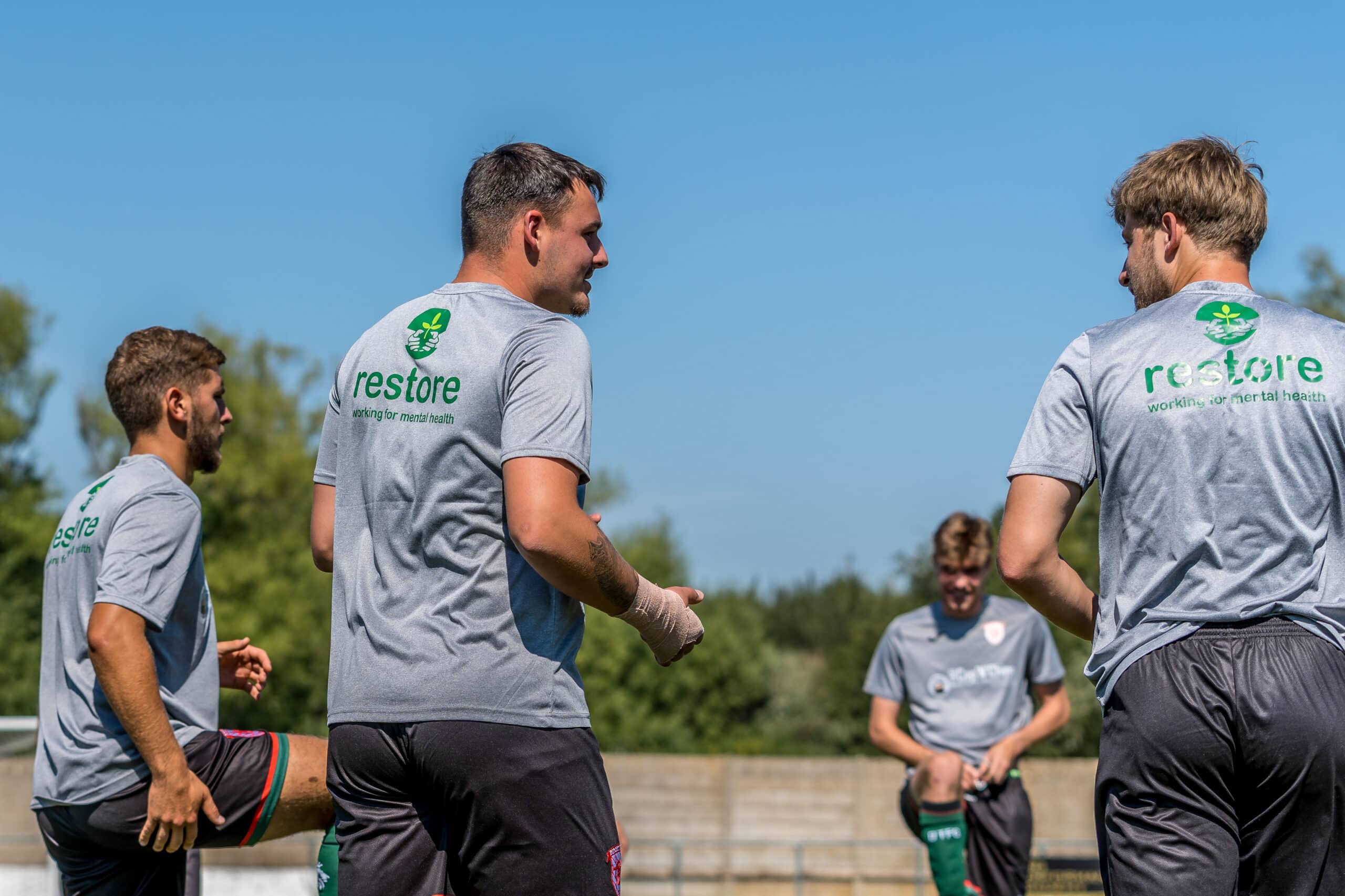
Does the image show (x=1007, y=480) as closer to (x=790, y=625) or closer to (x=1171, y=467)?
(x=1171, y=467)

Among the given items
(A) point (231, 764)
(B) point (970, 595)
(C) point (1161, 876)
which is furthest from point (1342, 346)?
(B) point (970, 595)

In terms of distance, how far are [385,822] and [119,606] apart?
1.33 meters

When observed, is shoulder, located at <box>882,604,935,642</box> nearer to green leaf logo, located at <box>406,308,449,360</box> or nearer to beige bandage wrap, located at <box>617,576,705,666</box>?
beige bandage wrap, located at <box>617,576,705,666</box>

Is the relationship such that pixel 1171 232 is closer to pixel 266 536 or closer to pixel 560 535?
pixel 560 535

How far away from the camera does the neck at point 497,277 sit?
123 inches

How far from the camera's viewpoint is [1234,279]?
9.95ft

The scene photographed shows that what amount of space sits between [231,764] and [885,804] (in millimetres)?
18433

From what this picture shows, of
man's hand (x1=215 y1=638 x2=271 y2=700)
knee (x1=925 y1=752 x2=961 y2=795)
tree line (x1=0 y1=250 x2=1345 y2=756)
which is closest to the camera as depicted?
man's hand (x1=215 y1=638 x2=271 y2=700)

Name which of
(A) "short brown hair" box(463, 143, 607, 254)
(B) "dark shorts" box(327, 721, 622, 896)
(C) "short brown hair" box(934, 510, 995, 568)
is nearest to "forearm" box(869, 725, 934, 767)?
(C) "short brown hair" box(934, 510, 995, 568)

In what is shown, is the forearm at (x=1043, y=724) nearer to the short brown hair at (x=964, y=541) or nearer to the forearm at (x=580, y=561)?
the short brown hair at (x=964, y=541)

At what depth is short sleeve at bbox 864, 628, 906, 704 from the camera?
725 centimetres

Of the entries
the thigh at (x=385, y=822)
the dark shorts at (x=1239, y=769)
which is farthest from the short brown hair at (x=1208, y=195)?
the thigh at (x=385, y=822)

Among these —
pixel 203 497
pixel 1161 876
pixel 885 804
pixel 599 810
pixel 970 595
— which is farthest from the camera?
pixel 203 497

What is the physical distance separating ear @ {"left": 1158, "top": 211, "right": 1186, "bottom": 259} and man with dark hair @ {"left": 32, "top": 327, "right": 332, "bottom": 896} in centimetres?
263
